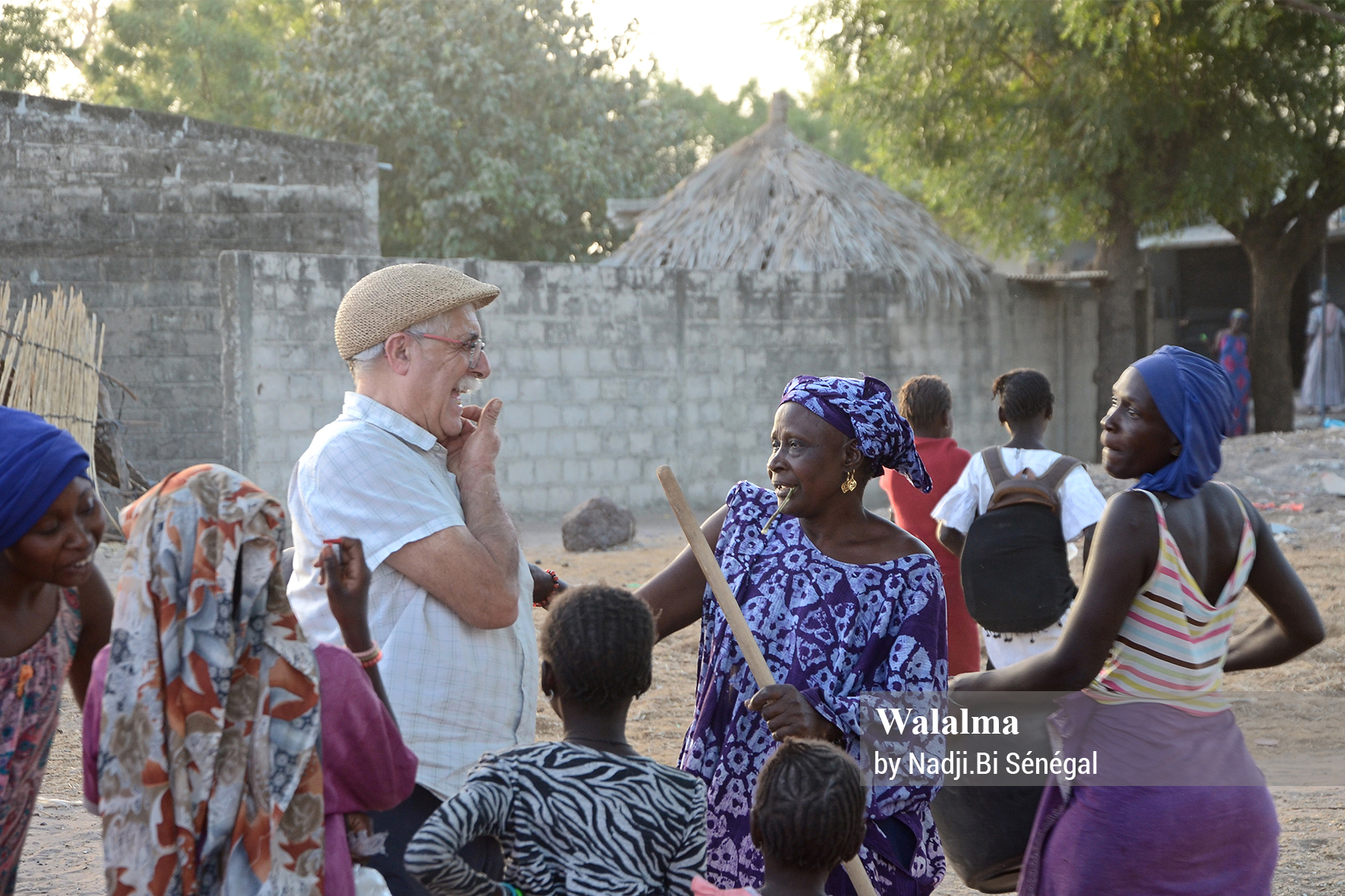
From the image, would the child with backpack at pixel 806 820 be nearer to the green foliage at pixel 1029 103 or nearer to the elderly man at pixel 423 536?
the elderly man at pixel 423 536

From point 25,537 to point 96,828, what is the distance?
9.78 ft

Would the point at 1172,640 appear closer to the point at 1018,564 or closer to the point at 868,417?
the point at 868,417

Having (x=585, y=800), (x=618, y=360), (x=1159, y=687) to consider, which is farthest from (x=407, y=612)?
(x=618, y=360)

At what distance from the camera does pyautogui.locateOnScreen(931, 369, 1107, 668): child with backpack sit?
4199 millimetres

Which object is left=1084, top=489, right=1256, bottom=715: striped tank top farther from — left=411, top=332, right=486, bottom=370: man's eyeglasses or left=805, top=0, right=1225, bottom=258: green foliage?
left=805, top=0, right=1225, bottom=258: green foliage

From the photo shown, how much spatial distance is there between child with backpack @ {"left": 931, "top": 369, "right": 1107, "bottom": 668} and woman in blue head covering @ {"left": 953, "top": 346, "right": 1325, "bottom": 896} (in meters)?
1.62

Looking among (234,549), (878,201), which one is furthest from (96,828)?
(878,201)

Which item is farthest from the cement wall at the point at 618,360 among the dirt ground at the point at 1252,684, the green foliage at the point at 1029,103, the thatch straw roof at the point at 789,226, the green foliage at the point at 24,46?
the green foliage at the point at 24,46

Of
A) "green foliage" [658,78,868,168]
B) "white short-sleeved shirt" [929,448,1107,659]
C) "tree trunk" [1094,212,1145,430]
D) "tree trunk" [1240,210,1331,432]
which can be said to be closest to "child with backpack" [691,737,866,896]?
"white short-sleeved shirt" [929,448,1107,659]

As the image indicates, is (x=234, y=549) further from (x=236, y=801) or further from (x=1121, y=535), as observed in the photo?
(x=1121, y=535)

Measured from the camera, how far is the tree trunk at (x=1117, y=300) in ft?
47.8

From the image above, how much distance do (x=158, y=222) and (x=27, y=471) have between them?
10.3 m

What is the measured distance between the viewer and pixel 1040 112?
13.8m

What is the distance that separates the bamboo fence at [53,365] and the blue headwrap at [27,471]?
20.9ft
